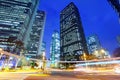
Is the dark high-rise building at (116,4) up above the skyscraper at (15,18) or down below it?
below

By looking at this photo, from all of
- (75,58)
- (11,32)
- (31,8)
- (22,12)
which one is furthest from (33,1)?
(75,58)

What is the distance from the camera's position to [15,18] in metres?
171

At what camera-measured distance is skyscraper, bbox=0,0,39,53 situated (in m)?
161

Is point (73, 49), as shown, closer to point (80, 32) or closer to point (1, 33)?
point (80, 32)

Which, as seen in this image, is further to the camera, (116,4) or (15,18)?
(15,18)

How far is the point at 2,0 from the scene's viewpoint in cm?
17250

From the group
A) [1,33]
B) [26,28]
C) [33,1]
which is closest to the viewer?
[1,33]

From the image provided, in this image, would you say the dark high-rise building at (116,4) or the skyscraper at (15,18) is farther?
the skyscraper at (15,18)

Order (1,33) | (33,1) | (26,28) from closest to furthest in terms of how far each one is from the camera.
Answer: (1,33) → (26,28) → (33,1)

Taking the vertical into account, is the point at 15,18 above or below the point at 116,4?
above

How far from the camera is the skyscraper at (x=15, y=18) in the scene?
161 m

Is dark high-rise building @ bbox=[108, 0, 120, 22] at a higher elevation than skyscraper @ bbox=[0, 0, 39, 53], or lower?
lower

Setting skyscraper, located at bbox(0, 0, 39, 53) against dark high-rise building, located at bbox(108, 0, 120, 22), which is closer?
dark high-rise building, located at bbox(108, 0, 120, 22)

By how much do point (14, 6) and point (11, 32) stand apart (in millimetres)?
33161
